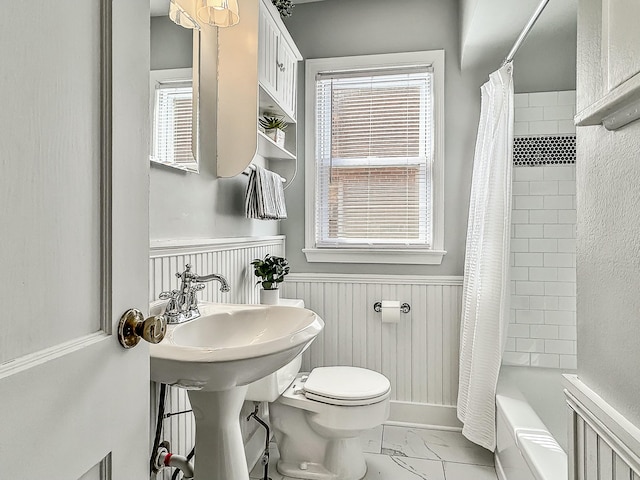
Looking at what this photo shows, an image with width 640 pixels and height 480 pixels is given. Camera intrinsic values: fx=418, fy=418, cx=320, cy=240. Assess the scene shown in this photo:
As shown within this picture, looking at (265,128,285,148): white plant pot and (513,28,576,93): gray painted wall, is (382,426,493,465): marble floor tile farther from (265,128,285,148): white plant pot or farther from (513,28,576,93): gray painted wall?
(513,28,576,93): gray painted wall

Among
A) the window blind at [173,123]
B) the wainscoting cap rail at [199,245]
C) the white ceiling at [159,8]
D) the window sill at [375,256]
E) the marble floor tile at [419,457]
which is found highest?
the white ceiling at [159,8]

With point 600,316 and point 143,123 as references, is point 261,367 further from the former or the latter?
point 600,316

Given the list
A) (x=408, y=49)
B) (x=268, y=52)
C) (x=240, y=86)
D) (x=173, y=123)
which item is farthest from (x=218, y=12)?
(x=408, y=49)

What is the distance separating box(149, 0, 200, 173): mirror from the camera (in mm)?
1339

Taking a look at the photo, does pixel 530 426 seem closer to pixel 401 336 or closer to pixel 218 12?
pixel 401 336

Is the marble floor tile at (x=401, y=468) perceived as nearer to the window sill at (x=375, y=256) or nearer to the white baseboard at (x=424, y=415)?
the white baseboard at (x=424, y=415)

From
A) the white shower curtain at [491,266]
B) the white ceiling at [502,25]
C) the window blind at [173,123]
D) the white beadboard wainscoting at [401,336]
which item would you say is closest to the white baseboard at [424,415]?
the white beadboard wainscoting at [401,336]

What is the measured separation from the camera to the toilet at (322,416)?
1.83 meters

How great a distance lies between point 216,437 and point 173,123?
1.01m

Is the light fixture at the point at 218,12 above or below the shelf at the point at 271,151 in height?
above

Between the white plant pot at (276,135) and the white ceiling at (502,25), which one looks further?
the white plant pot at (276,135)

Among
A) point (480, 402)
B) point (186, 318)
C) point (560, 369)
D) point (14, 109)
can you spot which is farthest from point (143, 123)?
point (560, 369)

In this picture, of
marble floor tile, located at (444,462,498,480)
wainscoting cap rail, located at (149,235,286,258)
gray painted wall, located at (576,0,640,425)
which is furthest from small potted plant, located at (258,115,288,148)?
marble floor tile, located at (444,462,498,480)

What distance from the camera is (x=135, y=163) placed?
2.25 ft
